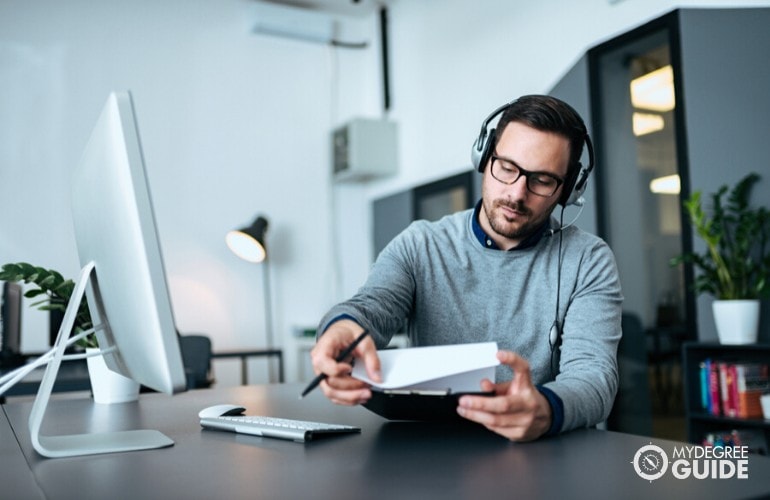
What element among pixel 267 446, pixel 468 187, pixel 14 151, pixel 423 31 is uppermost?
pixel 423 31

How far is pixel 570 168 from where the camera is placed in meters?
1.51

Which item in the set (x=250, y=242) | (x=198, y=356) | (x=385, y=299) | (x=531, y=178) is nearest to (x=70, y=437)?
(x=385, y=299)

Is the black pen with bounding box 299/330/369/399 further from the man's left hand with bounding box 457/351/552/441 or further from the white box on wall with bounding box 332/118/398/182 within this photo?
the white box on wall with bounding box 332/118/398/182

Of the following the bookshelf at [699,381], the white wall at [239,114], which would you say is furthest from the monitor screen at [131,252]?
the white wall at [239,114]

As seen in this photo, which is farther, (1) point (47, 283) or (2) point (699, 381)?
(2) point (699, 381)

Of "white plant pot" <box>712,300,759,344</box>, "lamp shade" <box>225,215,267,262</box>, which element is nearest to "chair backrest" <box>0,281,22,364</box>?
"lamp shade" <box>225,215,267,262</box>

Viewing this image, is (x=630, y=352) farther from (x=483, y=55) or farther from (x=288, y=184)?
(x=288, y=184)

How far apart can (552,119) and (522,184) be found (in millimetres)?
148

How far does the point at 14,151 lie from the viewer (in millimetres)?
4652

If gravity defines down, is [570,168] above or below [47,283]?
above

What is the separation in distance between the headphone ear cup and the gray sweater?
0.47 feet

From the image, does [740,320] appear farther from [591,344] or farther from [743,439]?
[591,344]

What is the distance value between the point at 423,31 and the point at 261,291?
2355 millimetres

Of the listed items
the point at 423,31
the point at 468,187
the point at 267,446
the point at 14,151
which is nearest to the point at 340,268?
the point at 468,187
